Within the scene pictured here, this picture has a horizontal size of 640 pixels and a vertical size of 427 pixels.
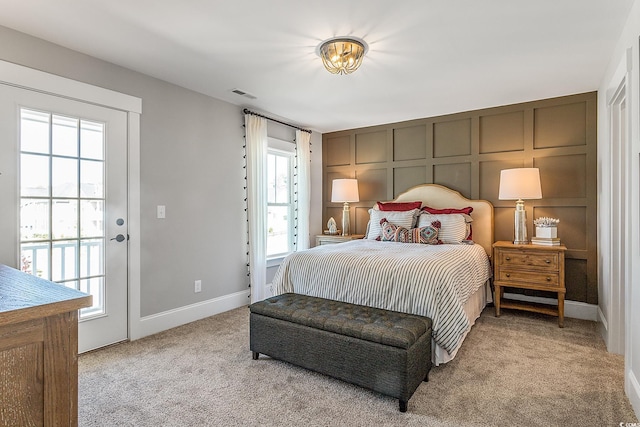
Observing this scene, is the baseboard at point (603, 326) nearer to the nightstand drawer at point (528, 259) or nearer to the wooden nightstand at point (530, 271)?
the wooden nightstand at point (530, 271)

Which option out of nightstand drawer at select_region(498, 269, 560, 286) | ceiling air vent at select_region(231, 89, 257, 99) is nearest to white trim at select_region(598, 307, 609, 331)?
nightstand drawer at select_region(498, 269, 560, 286)

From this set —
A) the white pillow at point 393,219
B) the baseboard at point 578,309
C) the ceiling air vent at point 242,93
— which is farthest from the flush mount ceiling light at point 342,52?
the baseboard at point 578,309

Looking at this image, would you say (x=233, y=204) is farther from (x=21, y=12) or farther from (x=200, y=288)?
(x=21, y=12)

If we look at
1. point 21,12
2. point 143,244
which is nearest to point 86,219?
point 143,244

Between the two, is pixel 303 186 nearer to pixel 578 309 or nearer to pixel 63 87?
pixel 63 87

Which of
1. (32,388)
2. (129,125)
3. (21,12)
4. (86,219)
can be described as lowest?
(32,388)

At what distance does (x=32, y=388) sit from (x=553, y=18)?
10.1 ft

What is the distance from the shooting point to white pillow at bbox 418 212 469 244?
371 centimetres

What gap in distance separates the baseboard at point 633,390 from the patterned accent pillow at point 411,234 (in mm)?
1911

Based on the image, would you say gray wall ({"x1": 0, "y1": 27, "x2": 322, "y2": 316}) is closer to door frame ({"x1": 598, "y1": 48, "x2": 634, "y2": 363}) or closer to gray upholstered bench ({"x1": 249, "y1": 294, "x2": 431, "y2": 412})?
gray upholstered bench ({"x1": 249, "y1": 294, "x2": 431, "y2": 412})

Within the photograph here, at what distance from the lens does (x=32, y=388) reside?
795 millimetres

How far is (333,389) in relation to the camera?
213 centimetres

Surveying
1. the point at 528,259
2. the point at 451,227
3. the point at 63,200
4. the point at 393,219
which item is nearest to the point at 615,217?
the point at 528,259

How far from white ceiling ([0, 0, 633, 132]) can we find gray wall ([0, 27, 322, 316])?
0.14m
